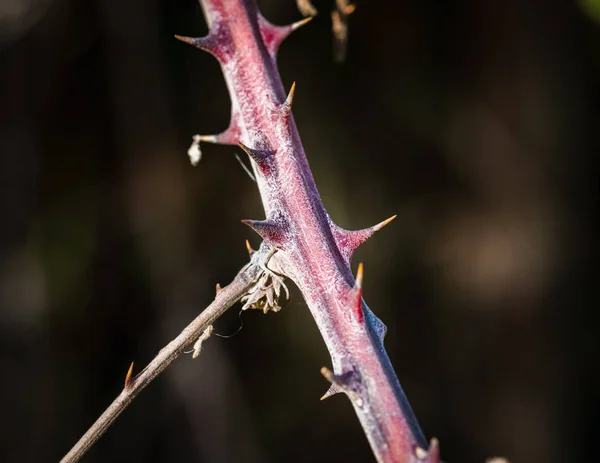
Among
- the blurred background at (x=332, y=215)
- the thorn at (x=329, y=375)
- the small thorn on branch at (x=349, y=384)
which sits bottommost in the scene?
the blurred background at (x=332, y=215)

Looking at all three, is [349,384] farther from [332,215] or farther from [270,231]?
[332,215]

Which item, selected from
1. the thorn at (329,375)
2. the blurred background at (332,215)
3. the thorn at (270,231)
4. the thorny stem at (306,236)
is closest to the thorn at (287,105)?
the thorny stem at (306,236)

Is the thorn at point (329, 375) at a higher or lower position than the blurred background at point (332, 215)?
higher

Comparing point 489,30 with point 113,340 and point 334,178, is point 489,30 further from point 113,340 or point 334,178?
point 113,340

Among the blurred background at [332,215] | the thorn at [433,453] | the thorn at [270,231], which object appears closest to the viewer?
the thorn at [433,453]

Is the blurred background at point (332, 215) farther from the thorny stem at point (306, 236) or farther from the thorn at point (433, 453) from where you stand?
the thorn at point (433, 453)

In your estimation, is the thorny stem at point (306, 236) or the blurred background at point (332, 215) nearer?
the thorny stem at point (306, 236)

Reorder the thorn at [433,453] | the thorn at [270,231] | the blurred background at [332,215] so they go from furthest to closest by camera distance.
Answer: the blurred background at [332,215] → the thorn at [270,231] → the thorn at [433,453]

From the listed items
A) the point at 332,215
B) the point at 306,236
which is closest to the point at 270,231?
the point at 306,236

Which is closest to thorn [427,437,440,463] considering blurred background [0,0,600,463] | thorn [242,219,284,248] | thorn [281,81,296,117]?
thorn [242,219,284,248]
